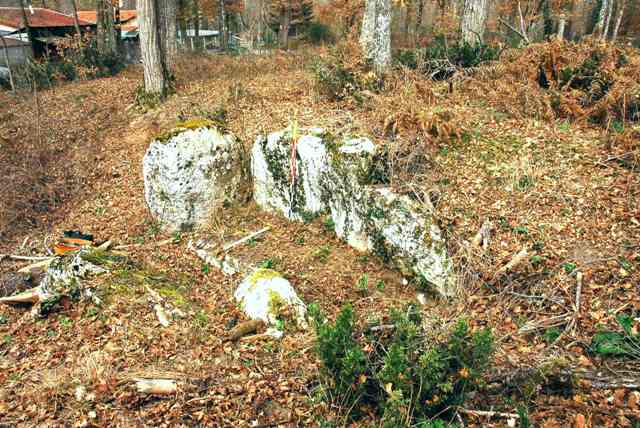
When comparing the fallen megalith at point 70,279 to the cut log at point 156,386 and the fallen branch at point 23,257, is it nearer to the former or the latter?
the cut log at point 156,386

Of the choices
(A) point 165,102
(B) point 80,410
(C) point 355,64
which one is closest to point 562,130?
(C) point 355,64

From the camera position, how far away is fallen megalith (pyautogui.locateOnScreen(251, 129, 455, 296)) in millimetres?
5766

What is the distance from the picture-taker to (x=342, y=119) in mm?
8219

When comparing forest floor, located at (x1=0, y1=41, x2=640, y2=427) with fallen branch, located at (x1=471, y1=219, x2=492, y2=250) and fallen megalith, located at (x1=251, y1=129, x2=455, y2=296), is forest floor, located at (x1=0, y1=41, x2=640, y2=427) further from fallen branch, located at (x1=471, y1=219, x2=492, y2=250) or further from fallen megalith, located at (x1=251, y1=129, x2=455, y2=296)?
fallen megalith, located at (x1=251, y1=129, x2=455, y2=296)

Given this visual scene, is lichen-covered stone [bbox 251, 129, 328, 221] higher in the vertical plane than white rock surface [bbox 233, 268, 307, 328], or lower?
higher

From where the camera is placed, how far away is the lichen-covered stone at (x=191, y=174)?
24.5 ft

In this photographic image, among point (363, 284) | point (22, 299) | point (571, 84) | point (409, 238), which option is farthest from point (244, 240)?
point (571, 84)

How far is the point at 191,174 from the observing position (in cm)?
757

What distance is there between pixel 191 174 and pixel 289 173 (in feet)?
5.75

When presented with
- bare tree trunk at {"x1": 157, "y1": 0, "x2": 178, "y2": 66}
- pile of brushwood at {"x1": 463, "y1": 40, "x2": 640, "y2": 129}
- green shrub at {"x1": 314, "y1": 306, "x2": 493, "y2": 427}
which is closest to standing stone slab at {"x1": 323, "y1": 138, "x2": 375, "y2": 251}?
green shrub at {"x1": 314, "y1": 306, "x2": 493, "y2": 427}

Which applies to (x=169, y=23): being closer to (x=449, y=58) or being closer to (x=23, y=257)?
(x=449, y=58)

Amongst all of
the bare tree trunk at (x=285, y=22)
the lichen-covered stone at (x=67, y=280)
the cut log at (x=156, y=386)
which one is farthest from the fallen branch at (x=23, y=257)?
the bare tree trunk at (x=285, y=22)

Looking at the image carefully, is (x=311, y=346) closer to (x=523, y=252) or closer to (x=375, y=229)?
(x=375, y=229)

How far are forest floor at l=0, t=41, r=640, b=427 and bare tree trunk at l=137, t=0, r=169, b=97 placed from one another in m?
3.45
